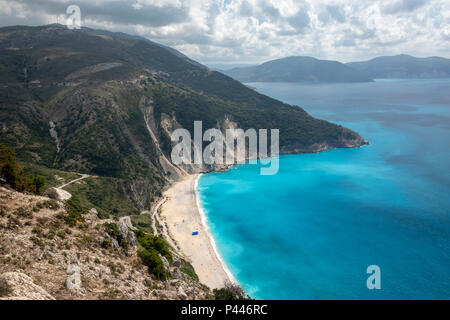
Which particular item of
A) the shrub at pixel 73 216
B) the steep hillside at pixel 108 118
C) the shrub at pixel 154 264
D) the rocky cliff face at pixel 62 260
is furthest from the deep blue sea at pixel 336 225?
the shrub at pixel 73 216

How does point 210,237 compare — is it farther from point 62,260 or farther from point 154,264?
point 62,260

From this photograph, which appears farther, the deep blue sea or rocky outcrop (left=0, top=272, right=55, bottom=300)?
the deep blue sea

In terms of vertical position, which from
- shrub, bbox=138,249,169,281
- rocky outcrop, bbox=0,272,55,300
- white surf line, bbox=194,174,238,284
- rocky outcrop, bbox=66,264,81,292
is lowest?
white surf line, bbox=194,174,238,284

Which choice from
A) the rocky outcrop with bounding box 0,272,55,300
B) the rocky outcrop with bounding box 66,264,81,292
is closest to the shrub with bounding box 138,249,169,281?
the rocky outcrop with bounding box 66,264,81,292

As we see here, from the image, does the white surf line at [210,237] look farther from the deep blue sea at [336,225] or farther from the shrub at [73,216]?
the shrub at [73,216]

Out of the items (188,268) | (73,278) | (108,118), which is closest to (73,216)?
(73,278)

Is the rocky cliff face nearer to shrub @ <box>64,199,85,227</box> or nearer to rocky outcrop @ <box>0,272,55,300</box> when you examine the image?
rocky outcrop @ <box>0,272,55,300</box>
